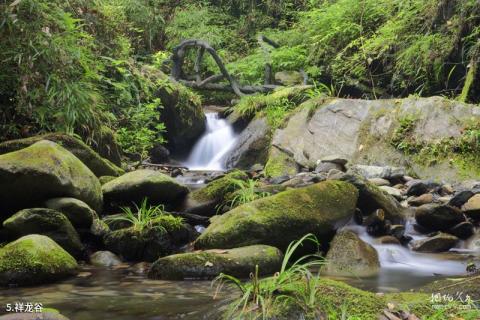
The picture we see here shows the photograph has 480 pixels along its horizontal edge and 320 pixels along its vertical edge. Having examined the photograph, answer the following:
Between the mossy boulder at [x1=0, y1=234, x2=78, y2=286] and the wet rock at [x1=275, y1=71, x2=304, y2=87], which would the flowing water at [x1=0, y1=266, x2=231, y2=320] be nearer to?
the mossy boulder at [x1=0, y1=234, x2=78, y2=286]

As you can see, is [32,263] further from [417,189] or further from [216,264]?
[417,189]

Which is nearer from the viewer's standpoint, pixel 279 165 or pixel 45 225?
pixel 45 225

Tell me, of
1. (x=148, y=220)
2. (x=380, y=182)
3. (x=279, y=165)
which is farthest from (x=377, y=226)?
(x=279, y=165)

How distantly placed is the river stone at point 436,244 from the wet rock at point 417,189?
1369 mm

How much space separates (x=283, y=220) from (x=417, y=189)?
2594mm

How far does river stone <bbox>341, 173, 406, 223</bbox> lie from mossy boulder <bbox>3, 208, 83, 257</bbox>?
9.17 ft

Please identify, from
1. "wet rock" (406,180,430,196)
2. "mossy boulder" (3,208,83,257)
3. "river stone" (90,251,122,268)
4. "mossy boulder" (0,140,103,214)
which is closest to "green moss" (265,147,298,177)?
"wet rock" (406,180,430,196)

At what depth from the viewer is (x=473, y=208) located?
519 centimetres

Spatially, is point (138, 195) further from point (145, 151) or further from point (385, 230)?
point (145, 151)

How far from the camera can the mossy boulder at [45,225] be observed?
412 centimetres

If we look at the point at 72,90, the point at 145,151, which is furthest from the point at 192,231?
the point at 145,151

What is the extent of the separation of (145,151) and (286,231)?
15.6ft

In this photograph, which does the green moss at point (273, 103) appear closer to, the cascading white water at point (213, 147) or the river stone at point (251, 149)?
the river stone at point (251, 149)

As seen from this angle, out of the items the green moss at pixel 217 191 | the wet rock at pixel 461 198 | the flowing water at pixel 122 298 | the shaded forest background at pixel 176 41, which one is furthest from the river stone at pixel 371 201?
the shaded forest background at pixel 176 41
